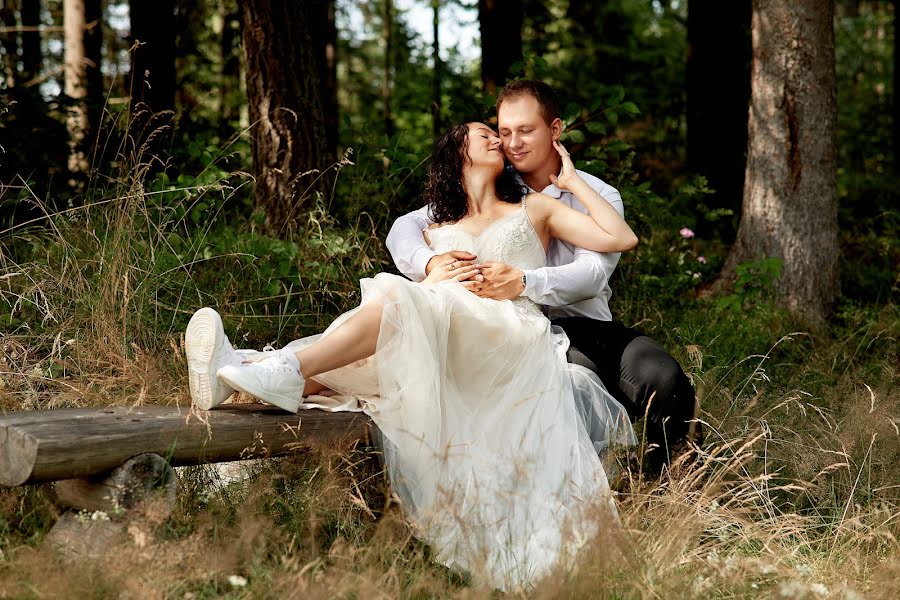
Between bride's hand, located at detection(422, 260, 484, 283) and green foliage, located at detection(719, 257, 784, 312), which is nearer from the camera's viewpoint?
bride's hand, located at detection(422, 260, 484, 283)

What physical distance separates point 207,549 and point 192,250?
2402mm

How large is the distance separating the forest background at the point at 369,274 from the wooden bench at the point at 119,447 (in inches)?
5.9

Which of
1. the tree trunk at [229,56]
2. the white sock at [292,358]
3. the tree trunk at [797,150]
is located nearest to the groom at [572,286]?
the white sock at [292,358]

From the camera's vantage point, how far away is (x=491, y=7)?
8.57 m

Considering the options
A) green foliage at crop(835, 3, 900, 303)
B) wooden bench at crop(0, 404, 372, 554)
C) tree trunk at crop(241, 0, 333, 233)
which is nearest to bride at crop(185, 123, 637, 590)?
wooden bench at crop(0, 404, 372, 554)

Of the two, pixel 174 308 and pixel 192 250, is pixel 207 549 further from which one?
pixel 192 250

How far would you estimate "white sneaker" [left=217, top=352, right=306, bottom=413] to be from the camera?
3236 mm

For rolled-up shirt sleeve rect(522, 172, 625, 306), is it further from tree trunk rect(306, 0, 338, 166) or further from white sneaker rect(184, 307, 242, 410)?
tree trunk rect(306, 0, 338, 166)

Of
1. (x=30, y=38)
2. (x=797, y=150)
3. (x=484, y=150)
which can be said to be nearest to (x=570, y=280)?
(x=484, y=150)

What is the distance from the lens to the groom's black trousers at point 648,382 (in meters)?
3.74

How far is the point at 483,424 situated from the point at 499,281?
2.34 ft

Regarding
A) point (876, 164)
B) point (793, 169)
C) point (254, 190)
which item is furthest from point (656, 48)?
point (254, 190)

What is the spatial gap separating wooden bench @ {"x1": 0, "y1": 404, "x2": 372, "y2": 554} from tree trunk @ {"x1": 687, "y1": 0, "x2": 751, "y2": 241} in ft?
20.7

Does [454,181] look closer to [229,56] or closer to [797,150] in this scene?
[797,150]
